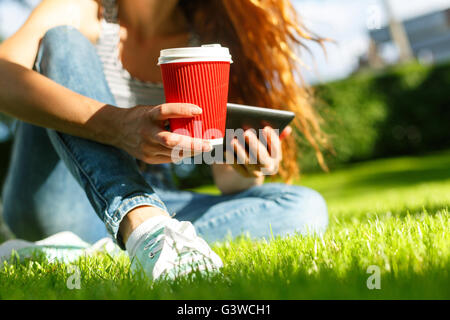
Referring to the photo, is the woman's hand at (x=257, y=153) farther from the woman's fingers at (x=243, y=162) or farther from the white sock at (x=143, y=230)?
the white sock at (x=143, y=230)

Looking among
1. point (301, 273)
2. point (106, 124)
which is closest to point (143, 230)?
point (106, 124)

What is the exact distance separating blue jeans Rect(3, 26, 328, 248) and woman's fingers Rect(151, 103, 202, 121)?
310 mm

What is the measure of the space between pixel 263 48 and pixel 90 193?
120 cm

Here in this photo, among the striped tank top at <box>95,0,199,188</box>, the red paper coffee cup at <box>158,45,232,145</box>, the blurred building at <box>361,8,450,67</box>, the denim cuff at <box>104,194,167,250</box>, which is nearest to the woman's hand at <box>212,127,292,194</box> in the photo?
the red paper coffee cup at <box>158,45,232,145</box>

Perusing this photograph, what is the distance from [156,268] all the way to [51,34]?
106 centimetres

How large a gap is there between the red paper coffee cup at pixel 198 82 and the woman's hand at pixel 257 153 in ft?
1.21

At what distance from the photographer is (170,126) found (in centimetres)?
155

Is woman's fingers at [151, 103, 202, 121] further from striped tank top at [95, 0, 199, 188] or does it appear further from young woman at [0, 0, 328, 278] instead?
striped tank top at [95, 0, 199, 188]

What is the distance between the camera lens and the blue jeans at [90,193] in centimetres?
170

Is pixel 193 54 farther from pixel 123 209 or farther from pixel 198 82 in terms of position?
pixel 123 209

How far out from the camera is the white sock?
5.00 feet

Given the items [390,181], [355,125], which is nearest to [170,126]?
[390,181]

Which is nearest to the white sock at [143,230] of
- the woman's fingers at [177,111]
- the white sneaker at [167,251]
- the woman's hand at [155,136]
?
the white sneaker at [167,251]

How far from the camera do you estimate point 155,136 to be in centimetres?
153
